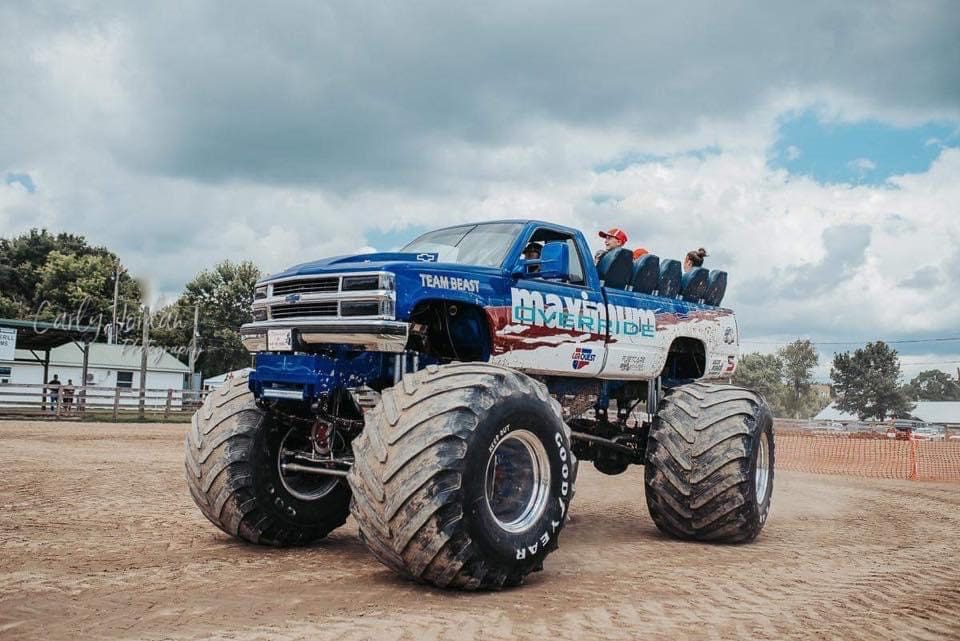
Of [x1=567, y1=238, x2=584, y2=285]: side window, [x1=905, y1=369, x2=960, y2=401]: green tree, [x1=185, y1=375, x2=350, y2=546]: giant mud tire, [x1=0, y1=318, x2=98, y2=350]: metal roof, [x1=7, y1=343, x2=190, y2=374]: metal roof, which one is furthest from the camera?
[x1=905, y1=369, x2=960, y2=401]: green tree

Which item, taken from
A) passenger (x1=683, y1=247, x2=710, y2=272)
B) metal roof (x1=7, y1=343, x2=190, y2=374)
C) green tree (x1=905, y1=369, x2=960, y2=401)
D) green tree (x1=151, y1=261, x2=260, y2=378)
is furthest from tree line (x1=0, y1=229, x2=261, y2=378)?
green tree (x1=905, y1=369, x2=960, y2=401)

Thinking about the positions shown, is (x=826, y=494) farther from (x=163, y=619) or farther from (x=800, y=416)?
(x=800, y=416)

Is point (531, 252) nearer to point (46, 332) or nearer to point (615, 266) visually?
point (615, 266)

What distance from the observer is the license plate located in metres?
6.43

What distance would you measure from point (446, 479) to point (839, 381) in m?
99.7

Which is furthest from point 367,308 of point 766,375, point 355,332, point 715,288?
point 766,375

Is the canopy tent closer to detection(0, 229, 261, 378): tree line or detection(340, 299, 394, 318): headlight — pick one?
detection(0, 229, 261, 378): tree line

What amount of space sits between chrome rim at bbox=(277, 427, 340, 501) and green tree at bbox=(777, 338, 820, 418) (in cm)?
11638

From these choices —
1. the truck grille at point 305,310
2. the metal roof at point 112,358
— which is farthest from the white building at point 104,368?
the truck grille at point 305,310

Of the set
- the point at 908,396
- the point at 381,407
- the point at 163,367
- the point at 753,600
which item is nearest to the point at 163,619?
the point at 381,407

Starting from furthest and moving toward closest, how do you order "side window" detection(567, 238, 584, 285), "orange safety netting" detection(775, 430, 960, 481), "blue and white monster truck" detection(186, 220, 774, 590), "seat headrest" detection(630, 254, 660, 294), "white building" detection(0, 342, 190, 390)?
"white building" detection(0, 342, 190, 390) → "orange safety netting" detection(775, 430, 960, 481) → "seat headrest" detection(630, 254, 660, 294) → "side window" detection(567, 238, 584, 285) → "blue and white monster truck" detection(186, 220, 774, 590)

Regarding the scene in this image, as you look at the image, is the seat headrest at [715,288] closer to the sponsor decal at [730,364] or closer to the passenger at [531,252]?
the sponsor decal at [730,364]

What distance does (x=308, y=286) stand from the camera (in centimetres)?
645

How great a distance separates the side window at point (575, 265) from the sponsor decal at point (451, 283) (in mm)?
1475
